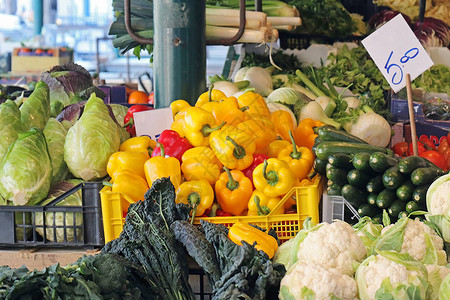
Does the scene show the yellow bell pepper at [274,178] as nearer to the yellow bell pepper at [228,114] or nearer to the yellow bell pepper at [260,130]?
the yellow bell pepper at [260,130]

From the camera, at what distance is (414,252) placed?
1.90 metres

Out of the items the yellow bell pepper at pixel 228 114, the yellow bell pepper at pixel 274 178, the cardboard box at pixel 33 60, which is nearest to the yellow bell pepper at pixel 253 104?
the yellow bell pepper at pixel 228 114

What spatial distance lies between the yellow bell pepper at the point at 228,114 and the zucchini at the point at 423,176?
899 mm

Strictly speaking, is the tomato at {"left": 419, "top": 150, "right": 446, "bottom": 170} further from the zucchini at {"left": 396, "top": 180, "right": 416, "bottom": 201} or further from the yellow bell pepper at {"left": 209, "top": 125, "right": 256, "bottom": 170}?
the yellow bell pepper at {"left": 209, "top": 125, "right": 256, "bottom": 170}

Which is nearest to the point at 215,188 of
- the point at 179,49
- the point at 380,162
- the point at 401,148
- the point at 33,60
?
the point at 380,162

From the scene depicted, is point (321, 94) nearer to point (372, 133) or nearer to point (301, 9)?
point (372, 133)

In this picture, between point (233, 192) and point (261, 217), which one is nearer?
point (261, 217)

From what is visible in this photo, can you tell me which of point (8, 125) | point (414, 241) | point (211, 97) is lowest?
point (414, 241)

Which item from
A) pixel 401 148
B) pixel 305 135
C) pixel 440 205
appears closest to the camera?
pixel 440 205

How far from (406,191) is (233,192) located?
0.79m

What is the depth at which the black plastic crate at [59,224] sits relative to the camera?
2.66 m

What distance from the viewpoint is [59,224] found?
2.73 metres

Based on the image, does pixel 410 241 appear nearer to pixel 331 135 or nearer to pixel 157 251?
pixel 157 251

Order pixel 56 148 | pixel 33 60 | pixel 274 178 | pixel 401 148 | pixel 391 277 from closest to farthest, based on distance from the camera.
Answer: pixel 391 277 → pixel 274 178 → pixel 56 148 → pixel 401 148 → pixel 33 60
